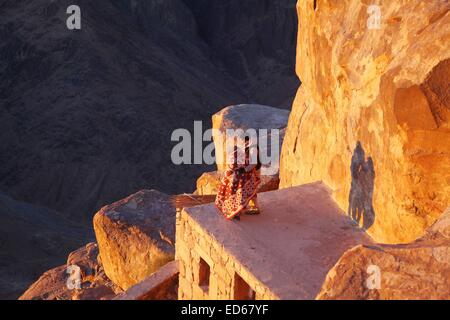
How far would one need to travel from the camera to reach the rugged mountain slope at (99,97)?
26.0m

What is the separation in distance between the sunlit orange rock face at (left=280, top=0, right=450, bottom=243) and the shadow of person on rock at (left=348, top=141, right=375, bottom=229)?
0.01m

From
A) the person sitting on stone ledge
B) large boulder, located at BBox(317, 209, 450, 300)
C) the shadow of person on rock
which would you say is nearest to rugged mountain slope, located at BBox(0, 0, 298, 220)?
the person sitting on stone ledge

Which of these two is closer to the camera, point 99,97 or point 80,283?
point 80,283

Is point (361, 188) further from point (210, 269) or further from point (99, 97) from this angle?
point (99, 97)

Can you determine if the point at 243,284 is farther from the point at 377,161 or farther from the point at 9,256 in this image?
the point at 9,256

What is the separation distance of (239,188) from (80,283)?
22.1 feet

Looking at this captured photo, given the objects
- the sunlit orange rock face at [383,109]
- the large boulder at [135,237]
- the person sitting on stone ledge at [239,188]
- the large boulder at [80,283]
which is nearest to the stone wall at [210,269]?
the person sitting on stone ledge at [239,188]

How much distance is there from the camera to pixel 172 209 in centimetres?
1253

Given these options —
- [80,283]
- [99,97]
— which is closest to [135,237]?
[80,283]

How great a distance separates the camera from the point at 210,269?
7035 millimetres

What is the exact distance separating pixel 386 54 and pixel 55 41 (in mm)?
25150

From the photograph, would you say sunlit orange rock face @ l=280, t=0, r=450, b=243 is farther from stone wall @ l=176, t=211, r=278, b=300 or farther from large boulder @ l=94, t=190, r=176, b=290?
large boulder @ l=94, t=190, r=176, b=290

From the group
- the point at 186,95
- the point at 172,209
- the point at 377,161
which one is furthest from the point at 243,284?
the point at 186,95

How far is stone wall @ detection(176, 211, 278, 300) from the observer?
20.9ft
